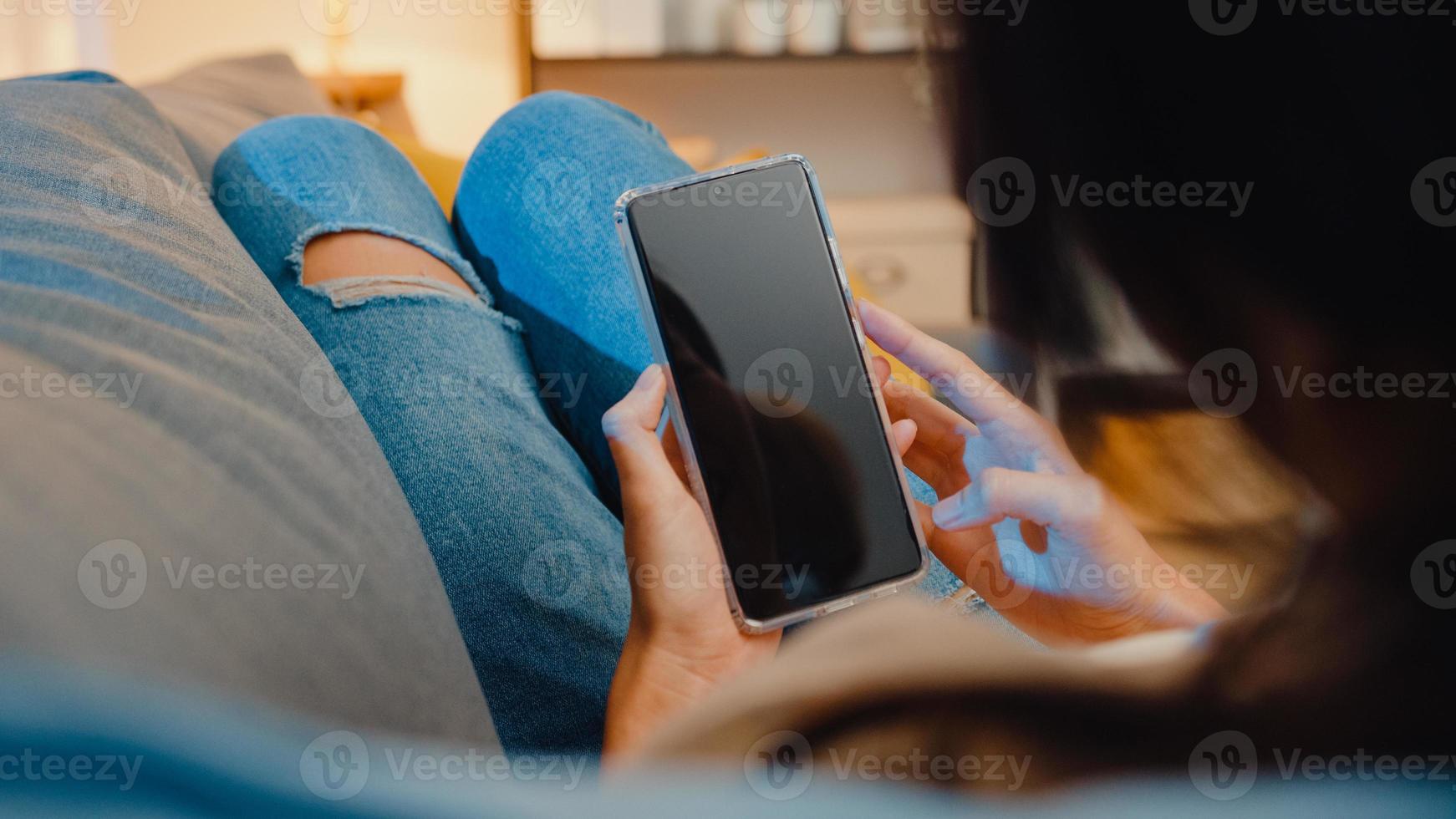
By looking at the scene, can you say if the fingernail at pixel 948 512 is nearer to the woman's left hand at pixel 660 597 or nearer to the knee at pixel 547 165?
the woman's left hand at pixel 660 597

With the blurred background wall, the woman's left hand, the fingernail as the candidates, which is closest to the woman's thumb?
the woman's left hand

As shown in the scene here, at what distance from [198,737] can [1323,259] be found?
0.20 meters

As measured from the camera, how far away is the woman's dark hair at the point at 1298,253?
0.49 feet

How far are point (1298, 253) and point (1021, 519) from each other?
0.26 meters

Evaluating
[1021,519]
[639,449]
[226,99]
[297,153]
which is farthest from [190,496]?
[226,99]

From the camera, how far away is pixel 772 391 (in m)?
0.41

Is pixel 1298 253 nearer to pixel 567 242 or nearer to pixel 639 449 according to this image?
pixel 639 449

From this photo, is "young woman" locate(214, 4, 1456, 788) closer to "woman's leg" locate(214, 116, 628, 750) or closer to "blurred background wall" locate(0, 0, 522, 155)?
"woman's leg" locate(214, 116, 628, 750)

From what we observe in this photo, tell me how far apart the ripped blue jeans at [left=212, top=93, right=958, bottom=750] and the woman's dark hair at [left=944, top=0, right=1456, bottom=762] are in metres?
0.24

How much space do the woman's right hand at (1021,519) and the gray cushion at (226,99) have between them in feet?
1.60

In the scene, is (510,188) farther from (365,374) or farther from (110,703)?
(110,703)

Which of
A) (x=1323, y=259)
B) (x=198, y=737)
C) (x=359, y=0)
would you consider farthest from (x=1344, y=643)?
(x=359, y=0)

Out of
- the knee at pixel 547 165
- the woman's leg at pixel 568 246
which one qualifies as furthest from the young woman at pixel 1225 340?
the knee at pixel 547 165

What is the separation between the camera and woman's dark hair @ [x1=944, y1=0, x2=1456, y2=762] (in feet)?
0.49
